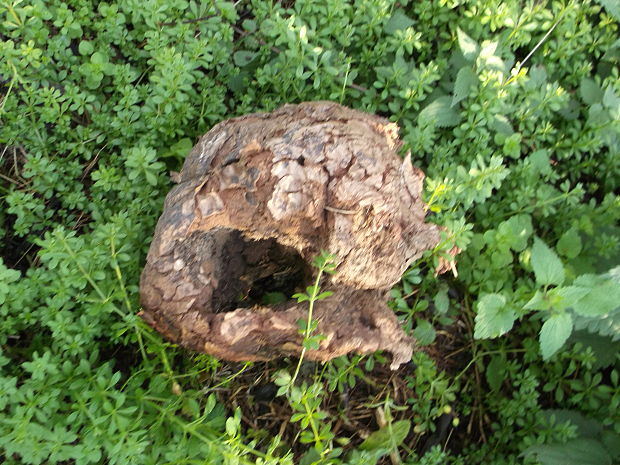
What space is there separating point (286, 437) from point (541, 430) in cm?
130

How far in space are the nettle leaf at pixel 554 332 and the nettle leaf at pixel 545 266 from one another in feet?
0.55

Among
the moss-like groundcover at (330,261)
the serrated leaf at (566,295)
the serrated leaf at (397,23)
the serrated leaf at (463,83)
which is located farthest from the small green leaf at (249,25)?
the serrated leaf at (566,295)

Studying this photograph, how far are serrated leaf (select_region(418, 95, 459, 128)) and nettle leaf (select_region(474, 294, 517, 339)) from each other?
975 mm

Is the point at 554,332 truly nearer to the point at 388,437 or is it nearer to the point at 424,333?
the point at 424,333

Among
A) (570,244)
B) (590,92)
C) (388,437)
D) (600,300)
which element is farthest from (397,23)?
(388,437)

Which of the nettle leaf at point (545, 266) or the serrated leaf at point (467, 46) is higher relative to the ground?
the serrated leaf at point (467, 46)

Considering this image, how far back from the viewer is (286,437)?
2738mm

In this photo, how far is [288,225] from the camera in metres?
2.10

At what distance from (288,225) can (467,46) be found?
170 centimetres

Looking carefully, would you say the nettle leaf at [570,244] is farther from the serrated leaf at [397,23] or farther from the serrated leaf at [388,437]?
the serrated leaf at [397,23]

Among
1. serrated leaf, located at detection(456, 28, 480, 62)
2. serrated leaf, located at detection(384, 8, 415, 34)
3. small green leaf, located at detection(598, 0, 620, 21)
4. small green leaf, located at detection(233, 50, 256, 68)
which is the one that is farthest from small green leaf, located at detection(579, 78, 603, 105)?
small green leaf, located at detection(233, 50, 256, 68)

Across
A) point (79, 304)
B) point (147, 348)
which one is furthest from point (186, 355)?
point (79, 304)

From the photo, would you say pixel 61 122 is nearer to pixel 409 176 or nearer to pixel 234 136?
pixel 234 136

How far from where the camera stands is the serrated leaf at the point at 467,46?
10.0ft
